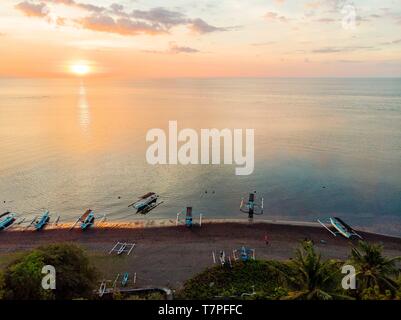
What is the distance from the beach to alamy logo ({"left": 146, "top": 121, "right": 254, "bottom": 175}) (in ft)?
86.0

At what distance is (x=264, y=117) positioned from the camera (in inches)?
5842

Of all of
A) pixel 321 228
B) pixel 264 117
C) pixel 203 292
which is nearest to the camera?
pixel 203 292

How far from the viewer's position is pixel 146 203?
186 feet

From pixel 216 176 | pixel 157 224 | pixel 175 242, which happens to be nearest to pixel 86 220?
pixel 157 224

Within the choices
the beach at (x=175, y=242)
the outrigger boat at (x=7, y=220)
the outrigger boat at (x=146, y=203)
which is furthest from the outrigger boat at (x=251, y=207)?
the outrigger boat at (x=7, y=220)

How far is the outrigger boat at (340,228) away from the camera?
45.5m

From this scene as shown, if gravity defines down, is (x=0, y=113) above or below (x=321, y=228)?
above

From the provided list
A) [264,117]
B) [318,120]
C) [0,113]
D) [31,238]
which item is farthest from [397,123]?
[0,113]

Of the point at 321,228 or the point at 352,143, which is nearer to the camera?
the point at 321,228

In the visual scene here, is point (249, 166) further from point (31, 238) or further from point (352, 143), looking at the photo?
point (31, 238)

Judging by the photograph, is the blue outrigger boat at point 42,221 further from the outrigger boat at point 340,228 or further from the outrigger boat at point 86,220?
the outrigger boat at point 340,228

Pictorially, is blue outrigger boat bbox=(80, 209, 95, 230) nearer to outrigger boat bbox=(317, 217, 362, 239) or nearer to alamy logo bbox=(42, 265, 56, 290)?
alamy logo bbox=(42, 265, 56, 290)

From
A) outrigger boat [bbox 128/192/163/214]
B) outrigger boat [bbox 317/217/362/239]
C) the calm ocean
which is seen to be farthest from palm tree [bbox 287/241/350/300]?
outrigger boat [bbox 128/192/163/214]
